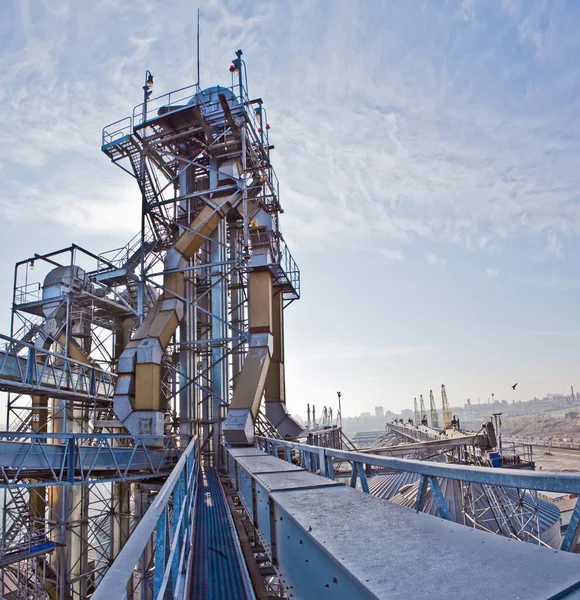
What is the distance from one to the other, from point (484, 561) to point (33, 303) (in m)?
21.7

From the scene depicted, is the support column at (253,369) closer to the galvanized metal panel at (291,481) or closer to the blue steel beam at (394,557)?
the galvanized metal panel at (291,481)

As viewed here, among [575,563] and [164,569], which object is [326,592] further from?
[575,563]

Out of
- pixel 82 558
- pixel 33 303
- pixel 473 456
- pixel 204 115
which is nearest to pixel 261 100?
pixel 204 115

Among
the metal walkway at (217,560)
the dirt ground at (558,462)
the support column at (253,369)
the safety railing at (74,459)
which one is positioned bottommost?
the dirt ground at (558,462)

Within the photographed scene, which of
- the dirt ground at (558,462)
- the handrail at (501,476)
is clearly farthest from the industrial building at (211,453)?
the dirt ground at (558,462)

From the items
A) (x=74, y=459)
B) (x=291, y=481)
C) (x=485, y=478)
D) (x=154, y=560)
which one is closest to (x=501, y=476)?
(x=485, y=478)

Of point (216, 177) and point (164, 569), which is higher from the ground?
point (216, 177)

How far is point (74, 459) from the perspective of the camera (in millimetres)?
11117

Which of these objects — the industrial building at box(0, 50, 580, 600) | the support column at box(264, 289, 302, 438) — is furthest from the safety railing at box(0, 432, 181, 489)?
the support column at box(264, 289, 302, 438)

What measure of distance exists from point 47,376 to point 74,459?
19.1 ft

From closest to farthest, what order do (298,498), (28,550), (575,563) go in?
(575,563) → (298,498) → (28,550)

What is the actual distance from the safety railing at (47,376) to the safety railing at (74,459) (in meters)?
1.93

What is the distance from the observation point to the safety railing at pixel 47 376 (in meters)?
13.1

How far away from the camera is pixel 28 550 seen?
51.8 ft
